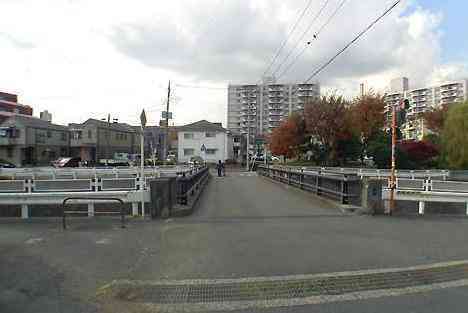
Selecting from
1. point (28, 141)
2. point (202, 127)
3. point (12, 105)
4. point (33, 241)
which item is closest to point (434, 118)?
point (202, 127)

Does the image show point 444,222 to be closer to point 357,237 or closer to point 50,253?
point 357,237

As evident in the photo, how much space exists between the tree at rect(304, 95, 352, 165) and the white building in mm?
35595

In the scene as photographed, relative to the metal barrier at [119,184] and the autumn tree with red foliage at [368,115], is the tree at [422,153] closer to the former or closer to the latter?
the autumn tree with red foliage at [368,115]

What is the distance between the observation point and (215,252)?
25.4 feet

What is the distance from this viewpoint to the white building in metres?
77.1

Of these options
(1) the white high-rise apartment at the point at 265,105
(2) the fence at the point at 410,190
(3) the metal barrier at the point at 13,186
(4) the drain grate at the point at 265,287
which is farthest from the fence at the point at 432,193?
(1) the white high-rise apartment at the point at 265,105

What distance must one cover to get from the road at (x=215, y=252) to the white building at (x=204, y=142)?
6500 centimetres

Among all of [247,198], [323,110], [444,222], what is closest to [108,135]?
[323,110]

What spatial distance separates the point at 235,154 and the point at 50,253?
88.0 metres

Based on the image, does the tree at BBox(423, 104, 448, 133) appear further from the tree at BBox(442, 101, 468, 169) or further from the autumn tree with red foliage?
the autumn tree with red foliage

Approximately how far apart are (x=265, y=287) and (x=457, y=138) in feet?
126

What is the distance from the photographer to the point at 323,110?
41531 mm

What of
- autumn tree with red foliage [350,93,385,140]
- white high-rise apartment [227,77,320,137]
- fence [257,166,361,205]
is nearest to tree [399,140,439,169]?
autumn tree with red foliage [350,93,385,140]

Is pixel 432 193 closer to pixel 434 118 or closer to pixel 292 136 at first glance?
pixel 292 136
